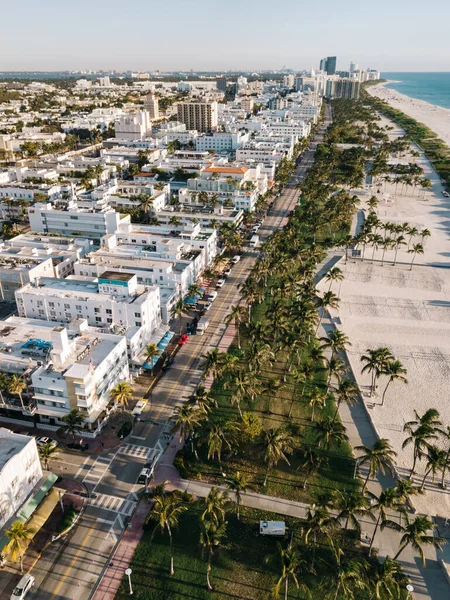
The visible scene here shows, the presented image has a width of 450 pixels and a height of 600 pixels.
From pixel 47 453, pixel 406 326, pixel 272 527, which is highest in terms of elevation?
pixel 47 453

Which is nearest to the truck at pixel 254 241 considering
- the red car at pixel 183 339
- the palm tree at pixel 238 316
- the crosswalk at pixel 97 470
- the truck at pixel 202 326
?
the palm tree at pixel 238 316

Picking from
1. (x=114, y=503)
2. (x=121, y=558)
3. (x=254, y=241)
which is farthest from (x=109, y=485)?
(x=254, y=241)

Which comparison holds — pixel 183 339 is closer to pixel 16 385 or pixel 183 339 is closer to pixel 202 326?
pixel 202 326

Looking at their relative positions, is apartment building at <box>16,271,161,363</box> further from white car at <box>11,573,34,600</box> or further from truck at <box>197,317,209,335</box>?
white car at <box>11,573,34,600</box>

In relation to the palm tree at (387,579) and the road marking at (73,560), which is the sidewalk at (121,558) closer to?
the road marking at (73,560)

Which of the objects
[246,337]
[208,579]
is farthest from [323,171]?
[208,579]
